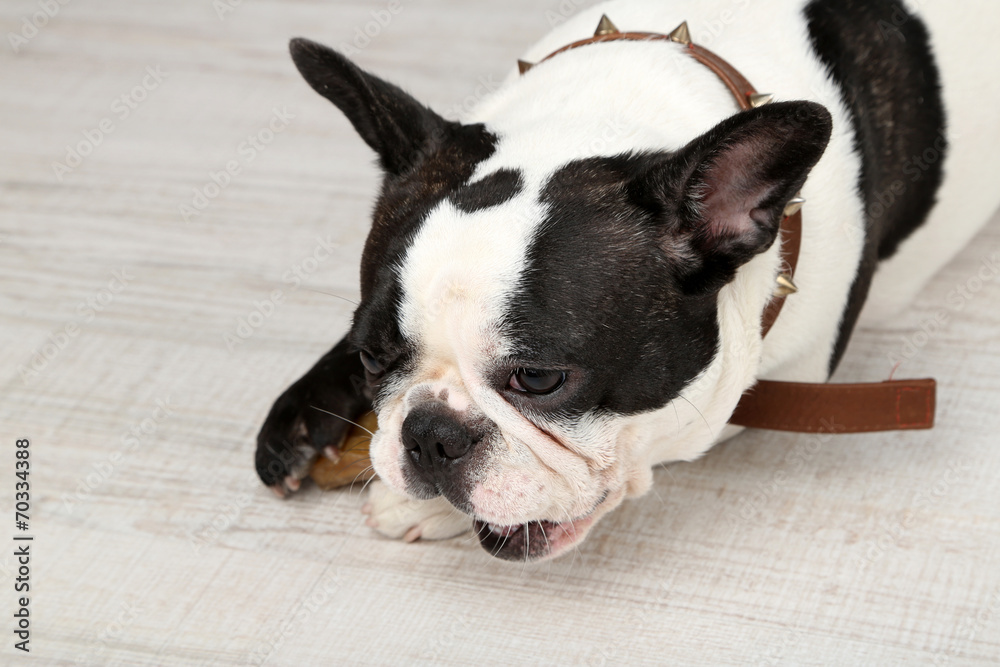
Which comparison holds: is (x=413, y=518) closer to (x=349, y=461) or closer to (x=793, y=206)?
(x=349, y=461)

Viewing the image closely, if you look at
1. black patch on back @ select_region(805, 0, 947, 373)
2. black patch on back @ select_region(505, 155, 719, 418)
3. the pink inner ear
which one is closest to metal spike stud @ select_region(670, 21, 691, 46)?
black patch on back @ select_region(805, 0, 947, 373)

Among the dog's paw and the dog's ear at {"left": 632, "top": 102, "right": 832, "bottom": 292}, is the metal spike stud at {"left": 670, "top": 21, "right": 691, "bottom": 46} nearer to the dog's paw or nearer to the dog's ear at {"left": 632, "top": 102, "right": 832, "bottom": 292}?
the dog's ear at {"left": 632, "top": 102, "right": 832, "bottom": 292}

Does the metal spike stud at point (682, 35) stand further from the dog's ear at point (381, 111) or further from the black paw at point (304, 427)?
the black paw at point (304, 427)

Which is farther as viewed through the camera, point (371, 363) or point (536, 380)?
point (371, 363)

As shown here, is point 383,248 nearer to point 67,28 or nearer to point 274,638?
point 274,638

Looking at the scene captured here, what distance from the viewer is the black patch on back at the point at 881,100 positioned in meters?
2.39

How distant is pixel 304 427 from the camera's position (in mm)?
2498

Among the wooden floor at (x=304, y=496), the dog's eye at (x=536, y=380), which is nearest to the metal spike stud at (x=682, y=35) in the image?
the dog's eye at (x=536, y=380)

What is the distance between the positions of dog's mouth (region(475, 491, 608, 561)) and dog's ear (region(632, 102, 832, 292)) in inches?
21.2

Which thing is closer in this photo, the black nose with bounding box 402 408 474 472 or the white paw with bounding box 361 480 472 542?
the black nose with bounding box 402 408 474 472

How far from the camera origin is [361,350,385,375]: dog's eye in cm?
209

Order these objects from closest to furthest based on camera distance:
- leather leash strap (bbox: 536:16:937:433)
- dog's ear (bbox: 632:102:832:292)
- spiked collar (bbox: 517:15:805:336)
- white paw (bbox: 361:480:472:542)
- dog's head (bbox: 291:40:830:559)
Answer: dog's ear (bbox: 632:102:832:292) < dog's head (bbox: 291:40:830:559) < spiked collar (bbox: 517:15:805:336) < leather leash strap (bbox: 536:16:937:433) < white paw (bbox: 361:480:472:542)

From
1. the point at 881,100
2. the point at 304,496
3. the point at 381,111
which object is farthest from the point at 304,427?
the point at 881,100

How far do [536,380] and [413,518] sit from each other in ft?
2.12
